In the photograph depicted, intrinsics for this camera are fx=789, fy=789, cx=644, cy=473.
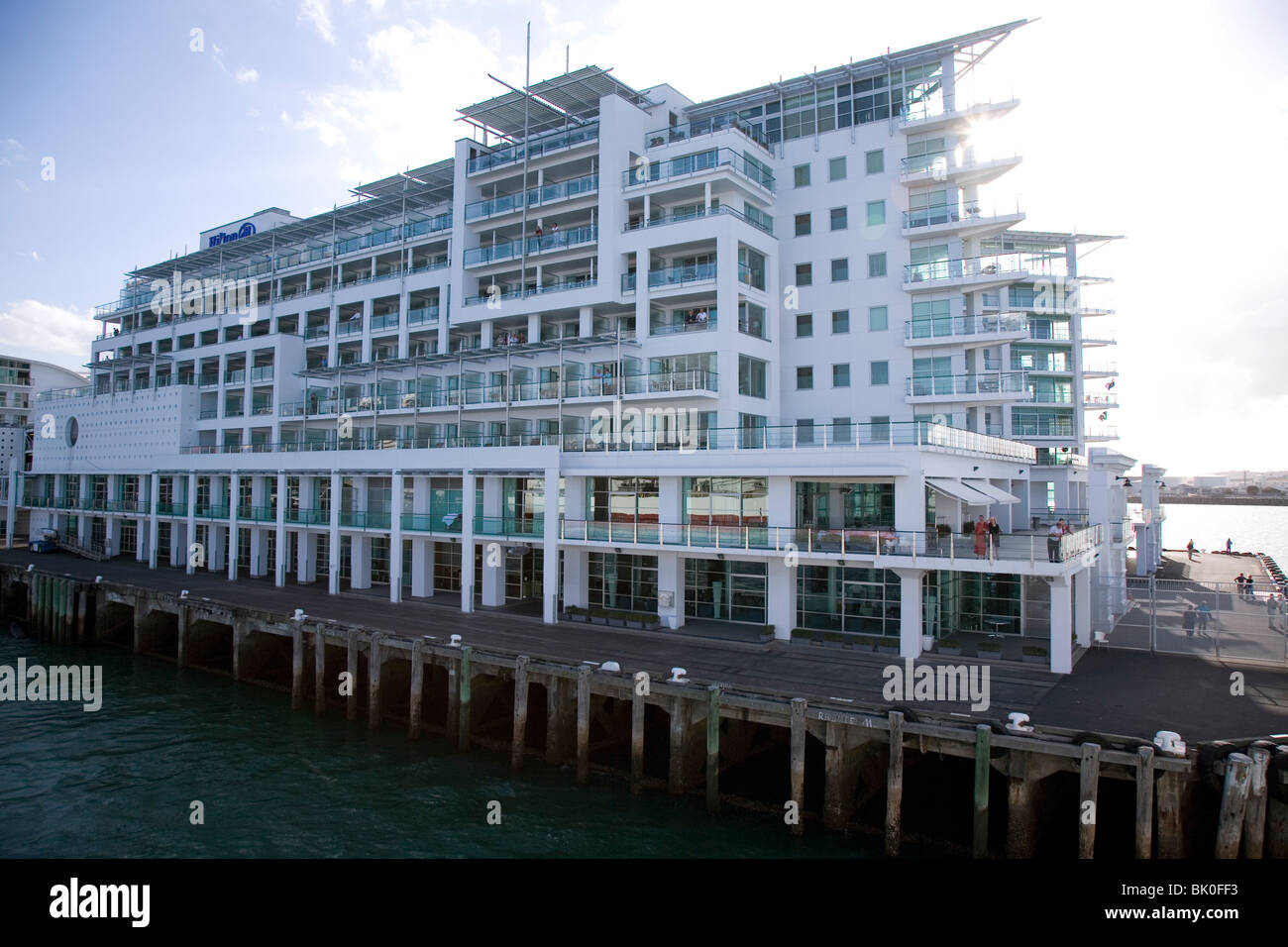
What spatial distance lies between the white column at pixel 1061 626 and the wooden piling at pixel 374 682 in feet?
66.4

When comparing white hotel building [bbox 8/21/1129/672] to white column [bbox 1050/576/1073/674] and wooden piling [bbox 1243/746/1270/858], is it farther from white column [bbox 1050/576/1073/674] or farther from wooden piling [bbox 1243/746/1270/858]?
wooden piling [bbox 1243/746/1270/858]

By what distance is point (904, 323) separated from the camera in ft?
119

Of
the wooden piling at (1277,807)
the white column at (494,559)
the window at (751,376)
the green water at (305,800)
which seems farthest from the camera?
the window at (751,376)

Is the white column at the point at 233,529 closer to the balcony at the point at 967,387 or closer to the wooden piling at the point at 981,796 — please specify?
the balcony at the point at 967,387

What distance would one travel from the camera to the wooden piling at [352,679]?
25.1m

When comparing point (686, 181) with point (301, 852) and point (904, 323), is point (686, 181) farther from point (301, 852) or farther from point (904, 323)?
point (301, 852)

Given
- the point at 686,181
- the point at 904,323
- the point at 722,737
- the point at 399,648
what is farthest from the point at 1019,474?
the point at 399,648

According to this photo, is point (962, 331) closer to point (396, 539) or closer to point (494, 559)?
point (494, 559)

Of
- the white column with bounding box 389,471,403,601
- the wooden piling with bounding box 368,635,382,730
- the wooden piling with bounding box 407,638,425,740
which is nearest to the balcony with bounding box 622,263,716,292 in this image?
the white column with bounding box 389,471,403,601

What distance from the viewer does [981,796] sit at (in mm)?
15633

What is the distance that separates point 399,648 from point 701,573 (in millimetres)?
12049

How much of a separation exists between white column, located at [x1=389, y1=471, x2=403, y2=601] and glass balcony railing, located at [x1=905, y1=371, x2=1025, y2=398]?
24174 millimetres

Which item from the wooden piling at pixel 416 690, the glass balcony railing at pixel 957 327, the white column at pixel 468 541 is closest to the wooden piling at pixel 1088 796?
the wooden piling at pixel 416 690

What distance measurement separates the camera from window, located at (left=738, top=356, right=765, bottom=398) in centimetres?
3556
